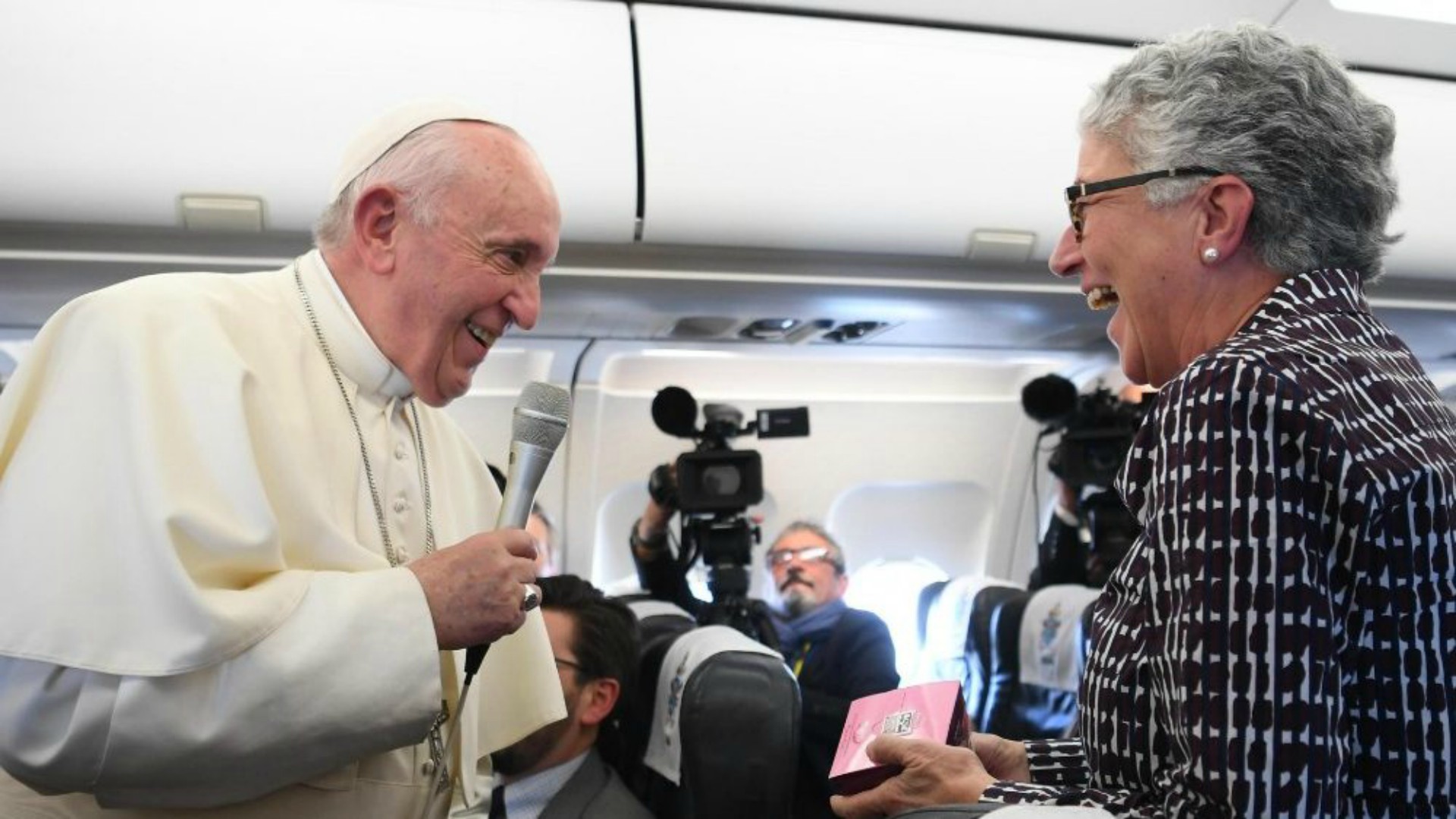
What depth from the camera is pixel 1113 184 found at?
5.30 feet

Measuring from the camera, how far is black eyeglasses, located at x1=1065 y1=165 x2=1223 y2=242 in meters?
1.52

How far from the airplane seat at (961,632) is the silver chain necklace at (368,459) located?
131 inches

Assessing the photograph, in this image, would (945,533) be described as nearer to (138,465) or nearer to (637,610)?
(637,610)

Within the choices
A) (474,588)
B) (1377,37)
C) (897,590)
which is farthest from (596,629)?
(897,590)

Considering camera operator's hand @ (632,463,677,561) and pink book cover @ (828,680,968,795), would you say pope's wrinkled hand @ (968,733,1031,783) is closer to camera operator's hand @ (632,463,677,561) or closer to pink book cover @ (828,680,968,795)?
pink book cover @ (828,680,968,795)

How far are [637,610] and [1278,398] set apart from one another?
3706 mm

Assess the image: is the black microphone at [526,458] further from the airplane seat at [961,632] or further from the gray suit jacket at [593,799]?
the airplane seat at [961,632]

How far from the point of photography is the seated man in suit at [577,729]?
3.37 m

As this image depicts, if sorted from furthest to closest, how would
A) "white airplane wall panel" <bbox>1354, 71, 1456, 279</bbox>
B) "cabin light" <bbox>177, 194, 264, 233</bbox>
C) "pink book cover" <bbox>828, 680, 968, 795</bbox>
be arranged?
"white airplane wall panel" <bbox>1354, 71, 1456, 279</bbox> < "cabin light" <bbox>177, 194, 264, 233</bbox> < "pink book cover" <bbox>828, 680, 968, 795</bbox>

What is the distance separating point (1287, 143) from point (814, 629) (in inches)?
170

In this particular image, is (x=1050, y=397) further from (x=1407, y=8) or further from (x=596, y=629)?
(x=596, y=629)

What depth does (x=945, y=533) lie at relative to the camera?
22.1 ft

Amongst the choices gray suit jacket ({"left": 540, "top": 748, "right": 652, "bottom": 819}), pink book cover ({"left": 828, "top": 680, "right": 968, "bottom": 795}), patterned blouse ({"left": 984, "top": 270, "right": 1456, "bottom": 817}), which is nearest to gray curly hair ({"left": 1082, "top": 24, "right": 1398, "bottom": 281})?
patterned blouse ({"left": 984, "top": 270, "right": 1456, "bottom": 817})

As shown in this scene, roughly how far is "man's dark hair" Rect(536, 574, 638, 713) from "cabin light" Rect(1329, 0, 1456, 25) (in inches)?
111
